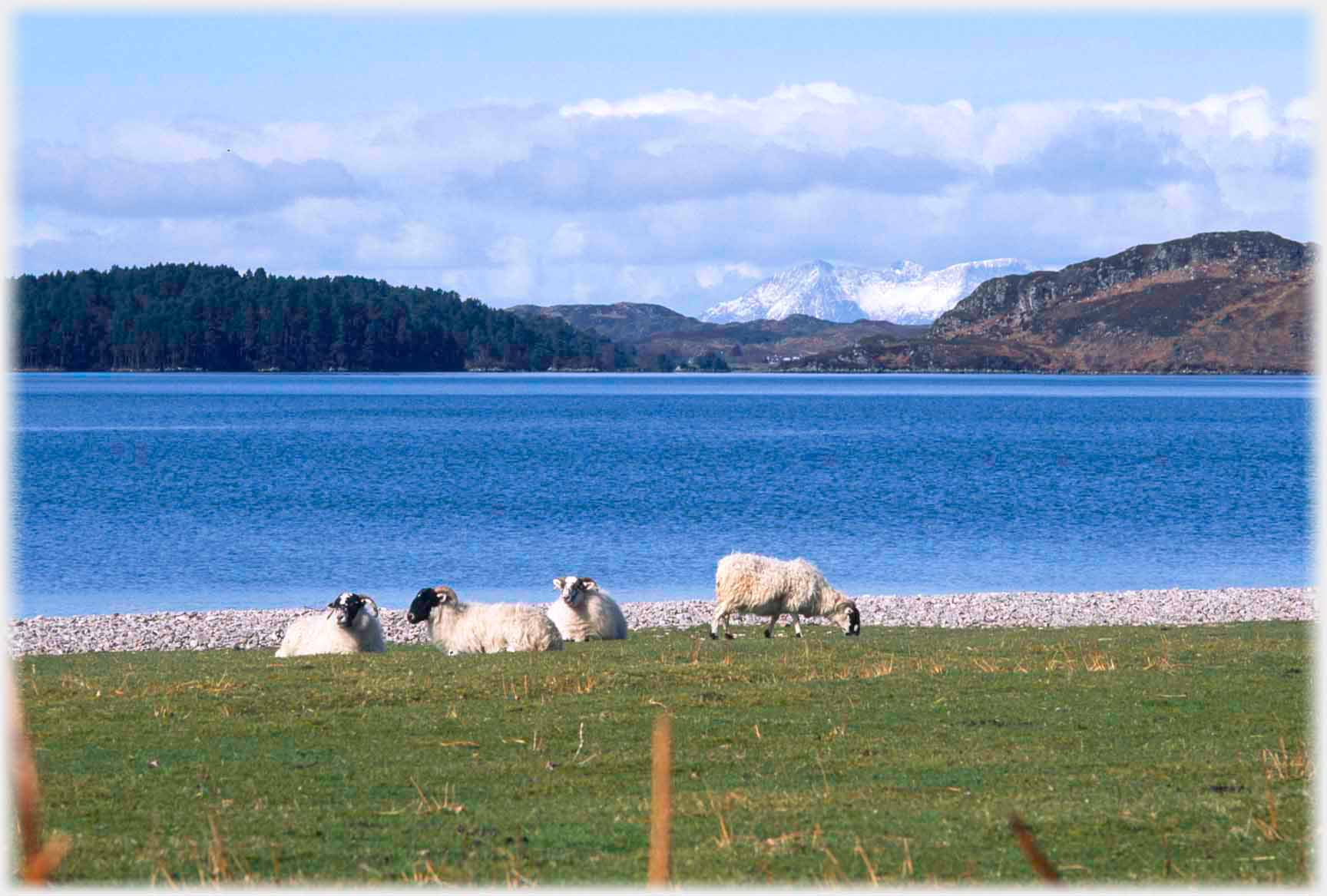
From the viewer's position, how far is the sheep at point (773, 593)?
25.5 metres

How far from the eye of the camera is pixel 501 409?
187 meters

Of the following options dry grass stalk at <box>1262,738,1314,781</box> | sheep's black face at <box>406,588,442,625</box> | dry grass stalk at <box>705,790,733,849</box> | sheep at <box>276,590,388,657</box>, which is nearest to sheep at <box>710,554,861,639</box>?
sheep's black face at <box>406,588,442,625</box>

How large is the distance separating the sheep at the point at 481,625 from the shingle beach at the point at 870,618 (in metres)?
5.26

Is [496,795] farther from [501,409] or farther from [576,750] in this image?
[501,409]

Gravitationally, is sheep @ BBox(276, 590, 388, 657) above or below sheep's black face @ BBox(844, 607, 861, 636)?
above

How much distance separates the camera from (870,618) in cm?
3306

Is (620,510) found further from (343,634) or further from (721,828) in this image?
(721,828)

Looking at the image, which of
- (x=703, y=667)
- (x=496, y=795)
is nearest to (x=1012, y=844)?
(x=496, y=795)

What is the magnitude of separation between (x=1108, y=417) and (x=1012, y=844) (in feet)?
558

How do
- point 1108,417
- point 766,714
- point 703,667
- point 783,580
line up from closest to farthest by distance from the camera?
point 766,714 < point 703,667 < point 783,580 < point 1108,417

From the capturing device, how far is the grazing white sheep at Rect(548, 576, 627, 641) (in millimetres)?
25172

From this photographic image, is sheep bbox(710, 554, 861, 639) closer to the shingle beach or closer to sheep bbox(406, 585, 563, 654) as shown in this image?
the shingle beach

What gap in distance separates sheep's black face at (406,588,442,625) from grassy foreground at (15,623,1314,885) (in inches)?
55.4

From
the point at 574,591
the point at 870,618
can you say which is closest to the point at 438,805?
the point at 574,591
